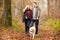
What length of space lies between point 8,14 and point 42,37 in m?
4.78

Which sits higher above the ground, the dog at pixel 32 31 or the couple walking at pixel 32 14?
the couple walking at pixel 32 14

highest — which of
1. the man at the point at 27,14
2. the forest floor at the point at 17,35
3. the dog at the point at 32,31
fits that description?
the man at the point at 27,14

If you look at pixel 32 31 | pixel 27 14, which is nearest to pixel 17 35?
pixel 32 31

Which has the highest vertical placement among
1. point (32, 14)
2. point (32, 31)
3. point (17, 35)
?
point (32, 14)

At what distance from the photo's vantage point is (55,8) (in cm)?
4244

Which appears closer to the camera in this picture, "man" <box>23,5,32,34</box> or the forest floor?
"man" <box>23,5,32,34</box>

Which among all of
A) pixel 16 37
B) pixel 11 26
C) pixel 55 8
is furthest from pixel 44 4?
pixel 16 37

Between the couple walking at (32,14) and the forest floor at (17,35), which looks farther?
the forest floor at (17,35)

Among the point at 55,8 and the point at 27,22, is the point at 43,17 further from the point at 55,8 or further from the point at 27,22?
the point at 27,22

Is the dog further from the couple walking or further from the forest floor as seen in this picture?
the couple walking

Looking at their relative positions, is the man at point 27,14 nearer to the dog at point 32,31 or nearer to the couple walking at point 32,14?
the couple walking at point 32,14

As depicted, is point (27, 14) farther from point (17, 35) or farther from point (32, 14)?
point (17, 35)

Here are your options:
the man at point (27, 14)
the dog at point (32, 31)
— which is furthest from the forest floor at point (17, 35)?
the man at point (27, 14)

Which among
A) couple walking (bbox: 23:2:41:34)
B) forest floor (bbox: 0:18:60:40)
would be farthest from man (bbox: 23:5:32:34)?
forest floor (bbox: 0:18:60:40)
